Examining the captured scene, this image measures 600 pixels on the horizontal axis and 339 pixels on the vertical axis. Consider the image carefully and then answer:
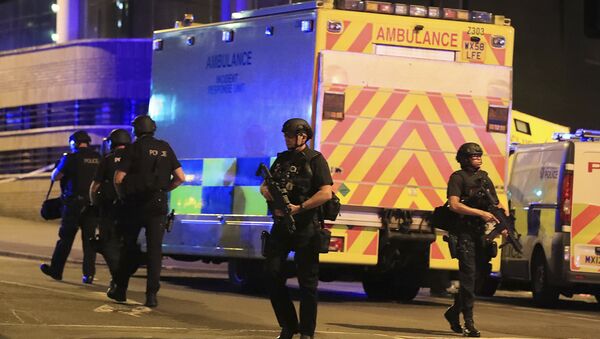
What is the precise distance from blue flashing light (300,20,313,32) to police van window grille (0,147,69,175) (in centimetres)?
1820

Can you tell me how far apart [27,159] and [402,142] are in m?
20.1

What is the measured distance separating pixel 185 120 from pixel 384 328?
5.14 metres

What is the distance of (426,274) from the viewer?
14758 mm

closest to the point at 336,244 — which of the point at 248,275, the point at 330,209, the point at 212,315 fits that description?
the point at 248,275

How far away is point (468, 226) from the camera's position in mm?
11156

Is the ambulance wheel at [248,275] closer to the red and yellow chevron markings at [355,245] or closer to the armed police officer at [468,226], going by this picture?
the red and yellow chevron markings at [355,245]

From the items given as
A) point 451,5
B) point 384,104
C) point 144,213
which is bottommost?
point 144,213

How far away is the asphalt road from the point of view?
10.2 meters


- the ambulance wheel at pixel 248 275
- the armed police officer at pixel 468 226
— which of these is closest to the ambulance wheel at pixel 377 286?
the ambulance wheel at pixel 248 275

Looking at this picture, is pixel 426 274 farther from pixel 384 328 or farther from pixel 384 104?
pixel 384 328

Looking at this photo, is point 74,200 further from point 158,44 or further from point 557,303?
point 557,303

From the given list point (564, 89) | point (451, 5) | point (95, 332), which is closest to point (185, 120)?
point (95, 332)

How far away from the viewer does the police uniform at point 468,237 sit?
36.2ft

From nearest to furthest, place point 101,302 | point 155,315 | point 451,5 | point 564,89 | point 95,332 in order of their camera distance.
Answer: point 95,332 → point 155,315 → point 101,302 → point 451,5 → point 564,89
